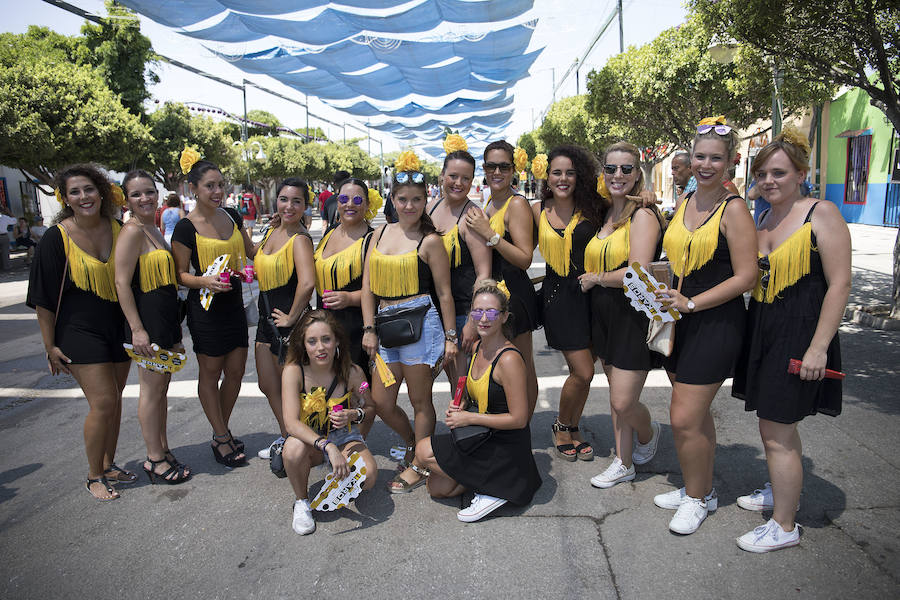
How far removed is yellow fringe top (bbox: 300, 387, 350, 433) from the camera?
320 cm

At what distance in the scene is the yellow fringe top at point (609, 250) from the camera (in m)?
3.17

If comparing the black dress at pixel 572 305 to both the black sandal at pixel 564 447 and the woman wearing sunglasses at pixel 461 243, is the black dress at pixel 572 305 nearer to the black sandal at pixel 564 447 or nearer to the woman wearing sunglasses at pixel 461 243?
the woman wearing sunglasses at pixel 461 243

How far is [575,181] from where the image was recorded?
344 cm

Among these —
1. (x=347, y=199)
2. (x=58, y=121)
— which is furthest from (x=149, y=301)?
(x=58, y=121)

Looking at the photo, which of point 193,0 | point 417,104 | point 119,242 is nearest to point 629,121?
point 417,104

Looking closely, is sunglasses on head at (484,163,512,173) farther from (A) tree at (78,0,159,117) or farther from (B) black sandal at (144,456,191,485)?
(A) tree at (78,0,159,117)

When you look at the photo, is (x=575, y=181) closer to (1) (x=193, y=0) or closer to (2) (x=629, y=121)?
→ (1) (x=193, y=0)

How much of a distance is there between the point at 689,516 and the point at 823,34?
5.52 metres

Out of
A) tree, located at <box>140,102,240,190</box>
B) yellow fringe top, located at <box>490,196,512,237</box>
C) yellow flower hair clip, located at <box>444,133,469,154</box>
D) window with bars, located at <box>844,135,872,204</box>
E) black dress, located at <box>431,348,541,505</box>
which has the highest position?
tree, located at <box>140,102,240,190</box>

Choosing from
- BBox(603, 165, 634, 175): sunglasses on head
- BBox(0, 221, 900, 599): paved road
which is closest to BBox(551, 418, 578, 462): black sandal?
BBox(0, 221, 900, 599): paved road

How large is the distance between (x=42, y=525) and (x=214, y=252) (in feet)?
5.69

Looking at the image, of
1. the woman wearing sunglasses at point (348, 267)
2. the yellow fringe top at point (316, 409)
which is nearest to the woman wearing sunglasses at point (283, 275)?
the woman wearing sunglasses at point (348, 267)

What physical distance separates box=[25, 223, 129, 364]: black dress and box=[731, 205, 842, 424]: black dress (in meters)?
3.44

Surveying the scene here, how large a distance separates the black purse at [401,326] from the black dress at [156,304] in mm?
1276
